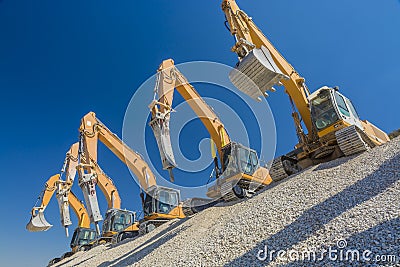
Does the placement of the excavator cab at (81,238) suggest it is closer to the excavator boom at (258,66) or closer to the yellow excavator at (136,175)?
the yellow excavator at (136,175)

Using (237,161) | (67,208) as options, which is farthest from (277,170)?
(67,208)

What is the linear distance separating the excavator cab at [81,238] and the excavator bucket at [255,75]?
16552 mm

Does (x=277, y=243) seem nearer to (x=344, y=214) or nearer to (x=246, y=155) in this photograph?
(x=344, y=214)

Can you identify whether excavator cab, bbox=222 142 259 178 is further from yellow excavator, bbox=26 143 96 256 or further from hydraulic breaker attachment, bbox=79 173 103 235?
yellow excavator, bbox=26 143 96 256

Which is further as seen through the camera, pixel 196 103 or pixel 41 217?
pixel 41 217

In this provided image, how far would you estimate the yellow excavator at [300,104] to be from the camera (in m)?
7.96

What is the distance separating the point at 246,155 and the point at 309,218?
661cm

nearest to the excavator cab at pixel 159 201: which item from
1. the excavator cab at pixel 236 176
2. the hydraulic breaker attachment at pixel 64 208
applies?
the excavator cab at pixel 236 176

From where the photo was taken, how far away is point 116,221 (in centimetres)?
1794

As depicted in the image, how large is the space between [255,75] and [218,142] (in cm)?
490

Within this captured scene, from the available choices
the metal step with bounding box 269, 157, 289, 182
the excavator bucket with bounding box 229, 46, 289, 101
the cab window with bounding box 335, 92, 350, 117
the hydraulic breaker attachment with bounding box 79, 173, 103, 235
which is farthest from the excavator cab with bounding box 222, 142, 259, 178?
the hydraulic breaker attachment with bounding box 79, 173, 103, 235

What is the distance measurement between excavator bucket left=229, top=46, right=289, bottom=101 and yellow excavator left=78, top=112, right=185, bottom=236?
366 inches

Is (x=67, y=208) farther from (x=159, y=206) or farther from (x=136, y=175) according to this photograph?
(x=159, y=206)

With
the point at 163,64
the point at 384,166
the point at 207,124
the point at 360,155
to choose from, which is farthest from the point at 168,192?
the point at 384,166
